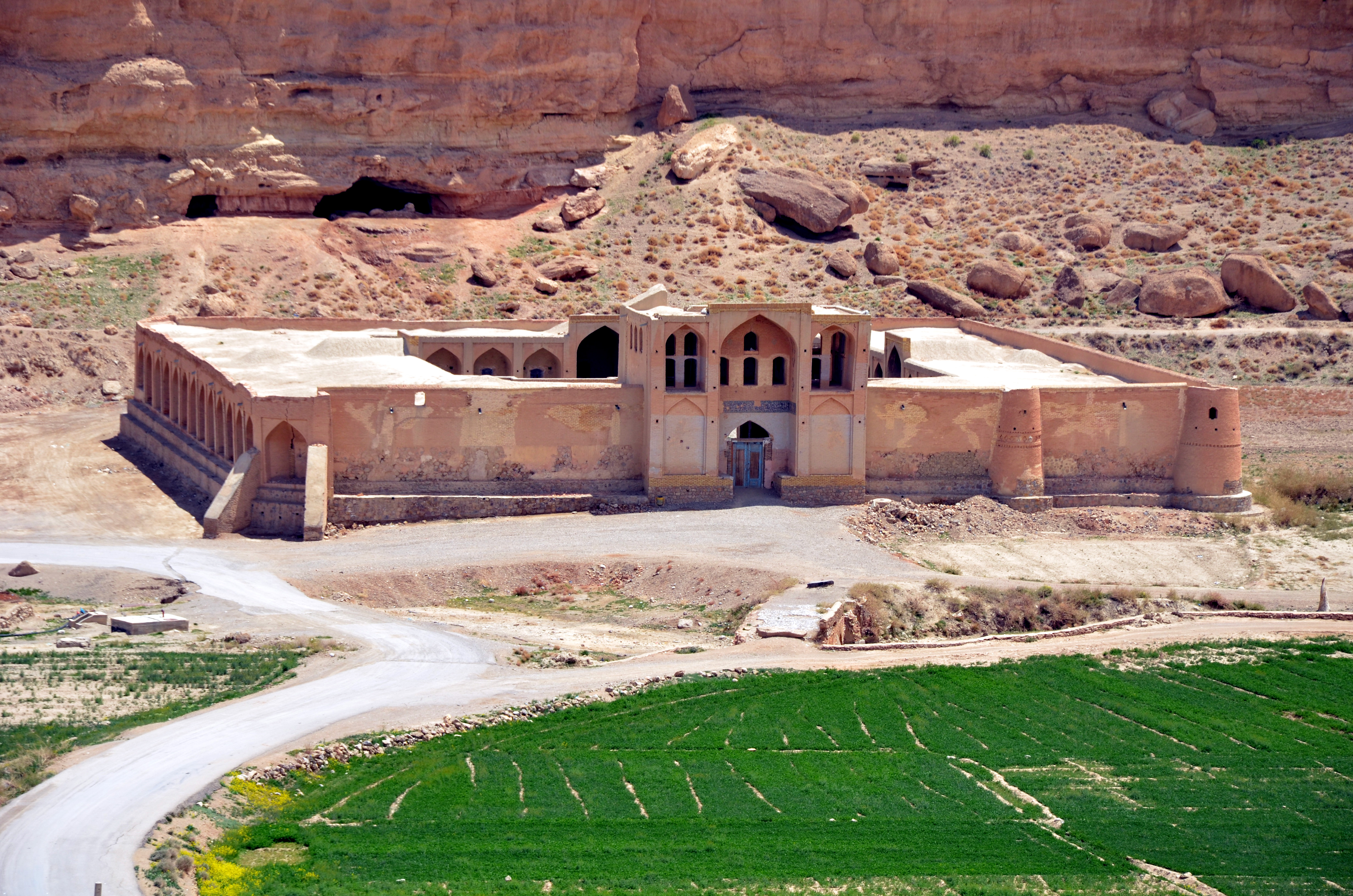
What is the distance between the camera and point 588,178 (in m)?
69.2

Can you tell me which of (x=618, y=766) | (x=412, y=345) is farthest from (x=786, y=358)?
(x=618, y=766)

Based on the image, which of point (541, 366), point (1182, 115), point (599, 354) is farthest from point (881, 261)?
point (1182, 115)

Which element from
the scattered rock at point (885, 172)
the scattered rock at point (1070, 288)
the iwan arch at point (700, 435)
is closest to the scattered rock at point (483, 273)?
the scattered rock at point (885, 172)

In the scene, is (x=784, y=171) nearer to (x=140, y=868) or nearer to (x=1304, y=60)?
(x=1304, y=60)

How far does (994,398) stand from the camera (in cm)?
4228

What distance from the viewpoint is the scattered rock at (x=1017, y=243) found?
222ft

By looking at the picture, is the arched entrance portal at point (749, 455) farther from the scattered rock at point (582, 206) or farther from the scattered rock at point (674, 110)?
the scattered rock at point (674, 110)

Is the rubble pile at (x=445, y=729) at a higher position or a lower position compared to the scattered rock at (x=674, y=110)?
lower

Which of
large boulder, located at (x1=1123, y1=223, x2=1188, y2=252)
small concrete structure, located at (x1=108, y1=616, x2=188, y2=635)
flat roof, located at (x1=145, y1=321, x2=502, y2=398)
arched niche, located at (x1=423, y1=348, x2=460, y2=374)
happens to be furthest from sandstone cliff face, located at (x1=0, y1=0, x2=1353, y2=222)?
small concrete structure, located at (x1=108, y1=616, x2=188, y2=635)

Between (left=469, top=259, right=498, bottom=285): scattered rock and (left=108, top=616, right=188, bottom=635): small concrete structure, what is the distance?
33280 millimetres

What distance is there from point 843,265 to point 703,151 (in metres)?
8.43

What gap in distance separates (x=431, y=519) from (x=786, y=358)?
916 centimetres

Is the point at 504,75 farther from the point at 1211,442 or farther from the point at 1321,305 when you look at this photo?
the point at 1211,442

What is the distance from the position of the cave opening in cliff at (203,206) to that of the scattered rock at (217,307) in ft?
20.9
